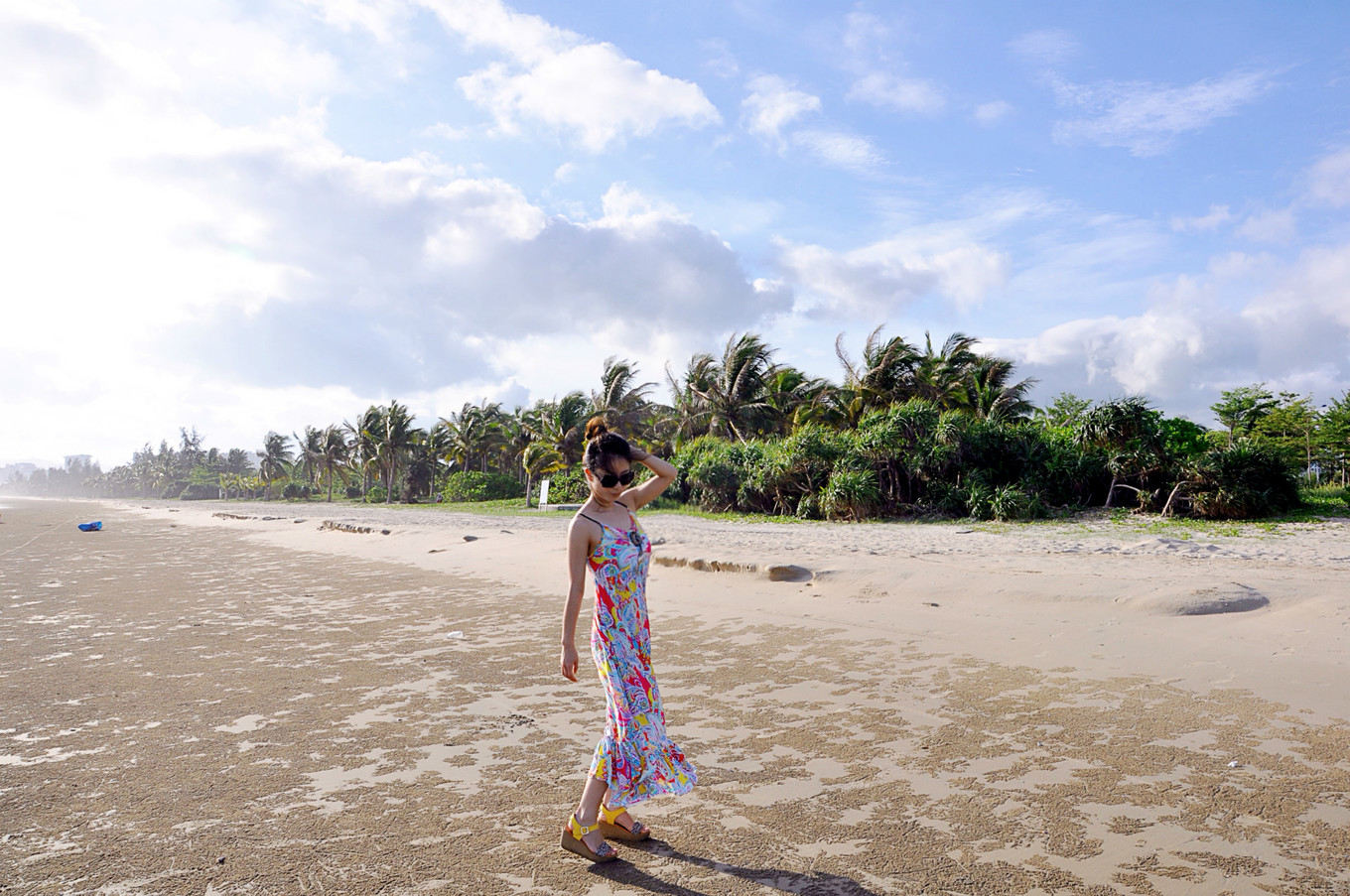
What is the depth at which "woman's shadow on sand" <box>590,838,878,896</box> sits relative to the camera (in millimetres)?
A: 2838

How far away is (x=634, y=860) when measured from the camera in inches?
124

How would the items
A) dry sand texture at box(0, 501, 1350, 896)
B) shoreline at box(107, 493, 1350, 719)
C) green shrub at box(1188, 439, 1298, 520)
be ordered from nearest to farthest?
dry sand texture at box(0, 501, 1350, 896) → shoreline at box(107, 493, 1350, 719) → green shrub at box(1188, 439, 1298, 520)

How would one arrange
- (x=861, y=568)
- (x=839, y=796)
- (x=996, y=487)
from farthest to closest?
1. (x=996, y=487)
2. (x=861, y=568)
3. (x=839, y=796)

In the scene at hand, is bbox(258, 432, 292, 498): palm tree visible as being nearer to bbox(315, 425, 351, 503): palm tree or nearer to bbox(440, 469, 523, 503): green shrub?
bbox(315, 425, 351, 503): palm tree

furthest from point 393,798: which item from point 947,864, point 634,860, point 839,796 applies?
point 947,864

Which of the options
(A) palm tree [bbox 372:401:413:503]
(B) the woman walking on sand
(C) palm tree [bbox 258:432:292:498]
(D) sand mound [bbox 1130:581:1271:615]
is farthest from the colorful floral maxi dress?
(C) palm tree [bbox 258:432:292:498]

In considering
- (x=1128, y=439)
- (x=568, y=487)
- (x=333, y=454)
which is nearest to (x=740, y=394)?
(x=568, y=487)

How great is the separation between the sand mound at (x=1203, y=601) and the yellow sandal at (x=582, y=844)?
6.29 meters

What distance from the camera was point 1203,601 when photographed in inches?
281

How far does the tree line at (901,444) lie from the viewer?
18.5 m

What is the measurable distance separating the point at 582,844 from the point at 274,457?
8854cm

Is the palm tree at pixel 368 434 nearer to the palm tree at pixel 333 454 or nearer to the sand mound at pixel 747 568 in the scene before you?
the palm tree at pixel 333 454

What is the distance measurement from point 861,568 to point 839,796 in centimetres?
653

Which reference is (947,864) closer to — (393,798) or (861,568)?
(393,798)
